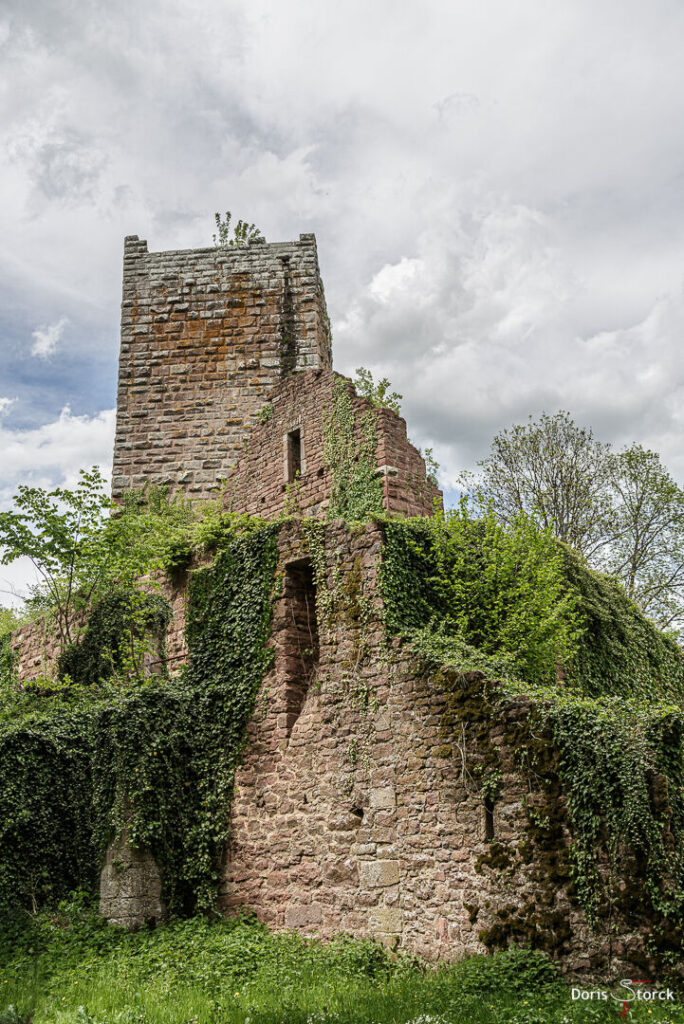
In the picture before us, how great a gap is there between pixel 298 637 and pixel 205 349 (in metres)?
8.92

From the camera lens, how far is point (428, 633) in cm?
934

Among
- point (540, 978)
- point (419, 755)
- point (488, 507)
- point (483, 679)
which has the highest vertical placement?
point (488, 507)

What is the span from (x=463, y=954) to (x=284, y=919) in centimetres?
260

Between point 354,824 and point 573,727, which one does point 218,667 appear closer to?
point 354,824

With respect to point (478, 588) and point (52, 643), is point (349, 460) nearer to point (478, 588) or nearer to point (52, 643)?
point (478, 588)

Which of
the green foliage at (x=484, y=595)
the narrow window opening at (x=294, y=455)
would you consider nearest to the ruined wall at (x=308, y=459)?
the narrow window opening at (x=294, y=455)

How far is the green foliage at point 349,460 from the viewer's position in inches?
506

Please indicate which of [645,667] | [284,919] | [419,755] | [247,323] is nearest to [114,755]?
[284,919]

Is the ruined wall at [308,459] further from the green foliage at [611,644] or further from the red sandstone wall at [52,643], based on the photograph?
the green foliage at [611,644]

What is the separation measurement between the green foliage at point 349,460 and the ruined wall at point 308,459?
0.10 m

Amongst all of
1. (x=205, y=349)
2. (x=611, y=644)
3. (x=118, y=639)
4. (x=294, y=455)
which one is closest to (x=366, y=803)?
(x=611, y=644)

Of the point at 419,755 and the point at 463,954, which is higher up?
the point at 419,755

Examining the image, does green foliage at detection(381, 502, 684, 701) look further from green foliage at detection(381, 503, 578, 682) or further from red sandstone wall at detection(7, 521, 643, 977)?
red sandstone wall at detection(7, 521, 643, 977)

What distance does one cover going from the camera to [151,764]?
1049cm
